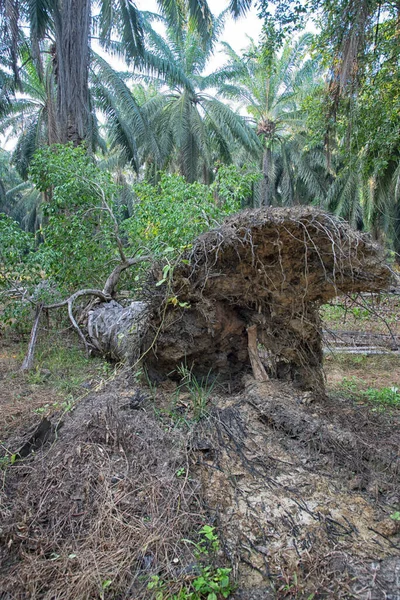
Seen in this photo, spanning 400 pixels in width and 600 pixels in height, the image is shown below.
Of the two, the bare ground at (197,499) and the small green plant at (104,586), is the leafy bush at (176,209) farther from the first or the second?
the small green plant at (104,586)

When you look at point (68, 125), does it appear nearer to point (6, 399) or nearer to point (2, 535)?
point (6, 399)

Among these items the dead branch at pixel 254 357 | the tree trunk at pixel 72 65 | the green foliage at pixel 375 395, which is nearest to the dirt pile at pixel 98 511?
the dead branch at pixel 254 357

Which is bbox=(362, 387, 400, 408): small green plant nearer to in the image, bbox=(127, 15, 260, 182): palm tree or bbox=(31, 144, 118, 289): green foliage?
bbox=(31, 144, 118, 289): green foliage

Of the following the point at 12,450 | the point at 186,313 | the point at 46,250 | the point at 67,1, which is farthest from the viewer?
the point at 67,1

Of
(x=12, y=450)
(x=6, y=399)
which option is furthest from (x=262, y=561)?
(x=6, y=399)

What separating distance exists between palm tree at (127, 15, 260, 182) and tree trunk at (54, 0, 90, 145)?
812 centimetres

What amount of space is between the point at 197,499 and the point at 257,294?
2.27 m

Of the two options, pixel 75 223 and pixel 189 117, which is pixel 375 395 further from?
pixel 189 117

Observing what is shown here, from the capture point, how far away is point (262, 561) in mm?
2473

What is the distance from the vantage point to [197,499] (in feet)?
9.32

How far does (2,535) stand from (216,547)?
130cm

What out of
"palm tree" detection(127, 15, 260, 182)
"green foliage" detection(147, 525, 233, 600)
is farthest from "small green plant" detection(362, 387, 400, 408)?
"palm tree" detection(127, 15, 260, 182)

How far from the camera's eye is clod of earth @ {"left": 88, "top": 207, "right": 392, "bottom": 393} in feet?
13.2

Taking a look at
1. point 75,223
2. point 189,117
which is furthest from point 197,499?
point 189,117
